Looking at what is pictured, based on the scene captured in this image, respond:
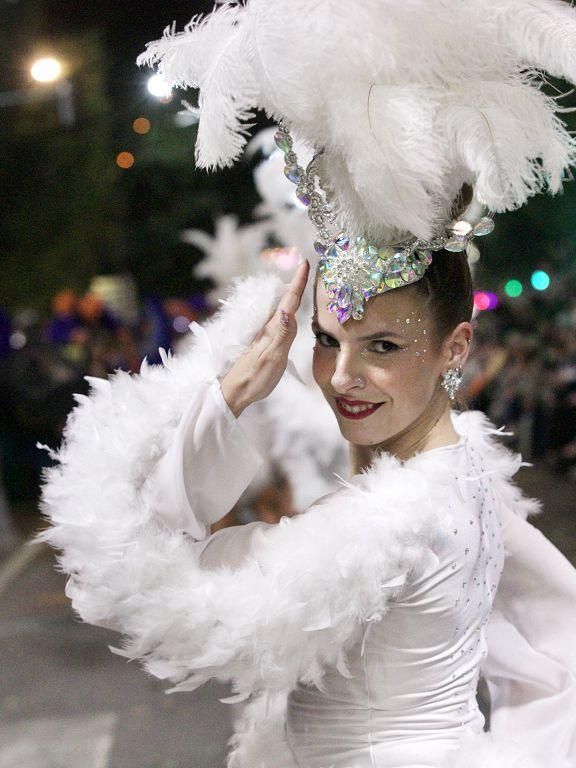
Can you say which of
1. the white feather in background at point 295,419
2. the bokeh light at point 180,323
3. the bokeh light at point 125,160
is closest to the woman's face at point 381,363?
the white feather in background at point 295,419

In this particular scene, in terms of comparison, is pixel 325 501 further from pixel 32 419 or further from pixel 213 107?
pixel 32 419

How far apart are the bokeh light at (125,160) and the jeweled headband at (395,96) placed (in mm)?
3635

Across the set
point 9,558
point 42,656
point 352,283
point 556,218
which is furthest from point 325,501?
point 9,558

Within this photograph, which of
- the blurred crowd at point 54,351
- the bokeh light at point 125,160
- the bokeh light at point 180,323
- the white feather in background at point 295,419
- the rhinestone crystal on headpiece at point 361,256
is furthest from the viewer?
the bokeh light at point 180,323

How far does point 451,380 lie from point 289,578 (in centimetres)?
46

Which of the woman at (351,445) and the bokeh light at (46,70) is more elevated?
the bokeh light at (46,70)

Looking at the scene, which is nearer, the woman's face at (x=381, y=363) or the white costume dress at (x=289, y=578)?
the white costume dress at (x=289, y=578)

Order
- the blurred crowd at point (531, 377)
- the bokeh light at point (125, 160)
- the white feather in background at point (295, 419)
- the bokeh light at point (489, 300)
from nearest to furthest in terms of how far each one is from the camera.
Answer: the white feather in background at point (295, 419) < the bokeh light at point (489, 300) < the blurred crowd at point (531, 377) < the bokeh light at point (125, 160)

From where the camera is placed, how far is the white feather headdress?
113 centimetres

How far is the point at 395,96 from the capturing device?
1149 millimetres

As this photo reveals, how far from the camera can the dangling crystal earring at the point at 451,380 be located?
1.41 meters

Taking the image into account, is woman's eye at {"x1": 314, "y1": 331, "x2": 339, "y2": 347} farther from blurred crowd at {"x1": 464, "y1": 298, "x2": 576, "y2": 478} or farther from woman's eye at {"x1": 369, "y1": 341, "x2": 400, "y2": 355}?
blurred crowd at {"x1": 464, "y1": 298, "x2": 576, "y2": 478}

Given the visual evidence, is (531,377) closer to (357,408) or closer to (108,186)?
(108,186)

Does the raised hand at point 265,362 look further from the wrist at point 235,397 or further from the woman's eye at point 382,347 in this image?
the woman's eye at point 382,347
